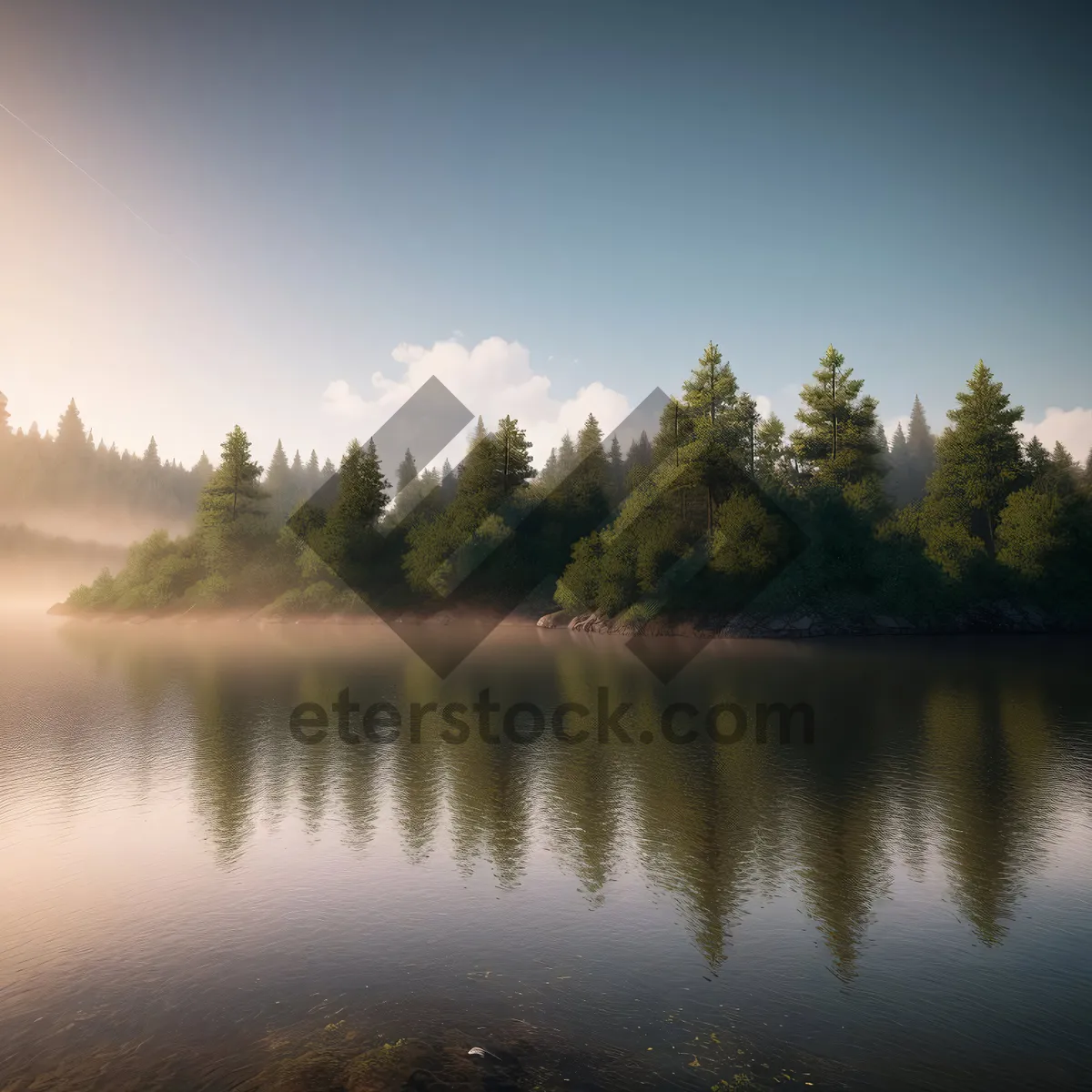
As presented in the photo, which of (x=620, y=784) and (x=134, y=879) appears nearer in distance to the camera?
(x=134, y=879)

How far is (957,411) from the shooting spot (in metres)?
106

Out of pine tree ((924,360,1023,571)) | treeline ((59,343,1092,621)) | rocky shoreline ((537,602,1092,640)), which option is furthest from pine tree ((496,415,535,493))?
pine tree ((924,360,1023,571))

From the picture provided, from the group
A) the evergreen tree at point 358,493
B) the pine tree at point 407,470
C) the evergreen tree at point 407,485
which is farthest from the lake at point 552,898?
the pine tree at point 407,470

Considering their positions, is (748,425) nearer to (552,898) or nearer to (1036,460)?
(1036,460)

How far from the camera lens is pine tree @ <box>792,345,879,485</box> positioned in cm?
11306

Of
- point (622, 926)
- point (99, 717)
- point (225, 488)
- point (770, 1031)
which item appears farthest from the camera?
point (225, 488)

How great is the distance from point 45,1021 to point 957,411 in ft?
388

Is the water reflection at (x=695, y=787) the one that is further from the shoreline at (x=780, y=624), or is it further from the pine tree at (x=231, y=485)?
the pine tree at (x=231, y=485)

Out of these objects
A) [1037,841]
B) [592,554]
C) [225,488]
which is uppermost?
[225,488]

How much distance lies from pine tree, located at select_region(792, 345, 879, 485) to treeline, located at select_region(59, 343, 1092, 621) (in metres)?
0.27

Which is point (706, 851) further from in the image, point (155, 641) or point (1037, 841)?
point (155, 641)

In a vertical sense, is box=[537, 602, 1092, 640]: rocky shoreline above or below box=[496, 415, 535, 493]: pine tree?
below

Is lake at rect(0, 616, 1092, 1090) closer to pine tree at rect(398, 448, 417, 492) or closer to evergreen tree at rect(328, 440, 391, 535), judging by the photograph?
evergreen tree at rect(328, 440, 391, 535)

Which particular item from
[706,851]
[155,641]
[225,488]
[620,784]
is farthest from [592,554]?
[706,851]
